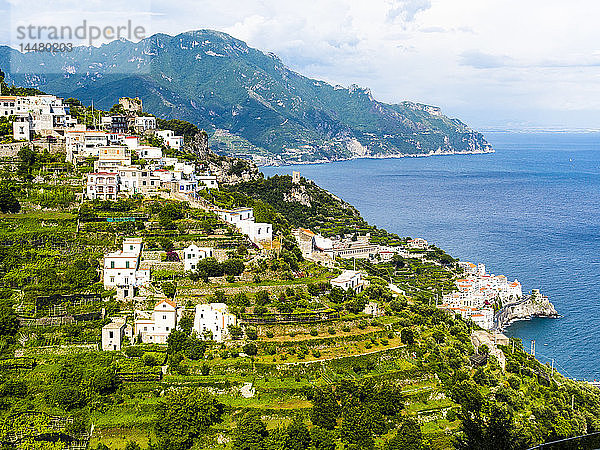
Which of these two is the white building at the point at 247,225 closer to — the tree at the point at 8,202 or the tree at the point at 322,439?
the tree at the point at 8,202

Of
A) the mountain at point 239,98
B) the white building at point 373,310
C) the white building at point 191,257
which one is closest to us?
the white building at point 191,257

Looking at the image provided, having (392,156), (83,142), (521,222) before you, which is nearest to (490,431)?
(83,142)

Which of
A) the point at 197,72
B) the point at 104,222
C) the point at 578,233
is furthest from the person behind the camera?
the point at 197,72

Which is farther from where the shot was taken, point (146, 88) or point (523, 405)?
point (146, 88)

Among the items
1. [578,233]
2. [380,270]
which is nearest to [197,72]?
[578,233]

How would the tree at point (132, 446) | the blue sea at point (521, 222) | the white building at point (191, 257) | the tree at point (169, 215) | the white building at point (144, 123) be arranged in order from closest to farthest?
the tree at point (132, 446) < the white building at point (191, 257) < the tree at point (169, 215) < the blue sea at point (521, 222) < the white building at point (144, 123)

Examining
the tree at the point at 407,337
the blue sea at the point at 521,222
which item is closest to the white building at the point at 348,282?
the tree at the point at 407,337

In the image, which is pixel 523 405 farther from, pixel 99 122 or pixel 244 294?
pixel 99 122
